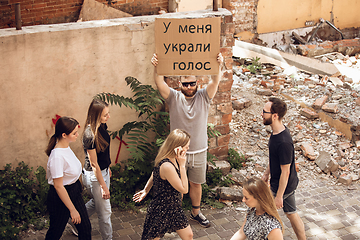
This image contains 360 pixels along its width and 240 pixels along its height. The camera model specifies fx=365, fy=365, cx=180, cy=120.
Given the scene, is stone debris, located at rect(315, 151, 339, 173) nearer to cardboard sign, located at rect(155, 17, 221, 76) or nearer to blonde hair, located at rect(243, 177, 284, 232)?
cardboard sign, located at rect(155, 17, 221, 76)

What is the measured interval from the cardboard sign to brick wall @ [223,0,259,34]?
831 centimetres

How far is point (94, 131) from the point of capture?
4.09 metres

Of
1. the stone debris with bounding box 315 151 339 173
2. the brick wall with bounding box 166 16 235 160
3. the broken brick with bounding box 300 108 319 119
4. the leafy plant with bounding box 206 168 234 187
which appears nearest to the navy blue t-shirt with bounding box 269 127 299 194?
the leafy plant with bounding box 206 168 234 187

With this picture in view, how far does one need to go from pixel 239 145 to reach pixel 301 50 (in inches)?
262

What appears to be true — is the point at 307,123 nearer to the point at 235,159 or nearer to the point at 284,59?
the point at 235,159

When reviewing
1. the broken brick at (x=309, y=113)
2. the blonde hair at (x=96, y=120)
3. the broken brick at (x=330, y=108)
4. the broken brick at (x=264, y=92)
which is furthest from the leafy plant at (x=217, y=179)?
the broken brick at (x=264, y=92)

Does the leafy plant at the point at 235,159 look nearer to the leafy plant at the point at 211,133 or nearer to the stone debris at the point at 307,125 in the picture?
the stone debris at the point at 307,125

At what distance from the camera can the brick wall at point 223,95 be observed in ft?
19.0

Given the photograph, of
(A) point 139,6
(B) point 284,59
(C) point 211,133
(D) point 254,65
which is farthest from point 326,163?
(A) point 139,6

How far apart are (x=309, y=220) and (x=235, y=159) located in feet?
5.60

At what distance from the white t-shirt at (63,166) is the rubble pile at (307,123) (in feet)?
10.0

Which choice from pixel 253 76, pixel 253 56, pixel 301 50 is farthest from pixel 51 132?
pixel 301 50

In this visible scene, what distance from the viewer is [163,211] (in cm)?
386

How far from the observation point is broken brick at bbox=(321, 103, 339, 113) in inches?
295
